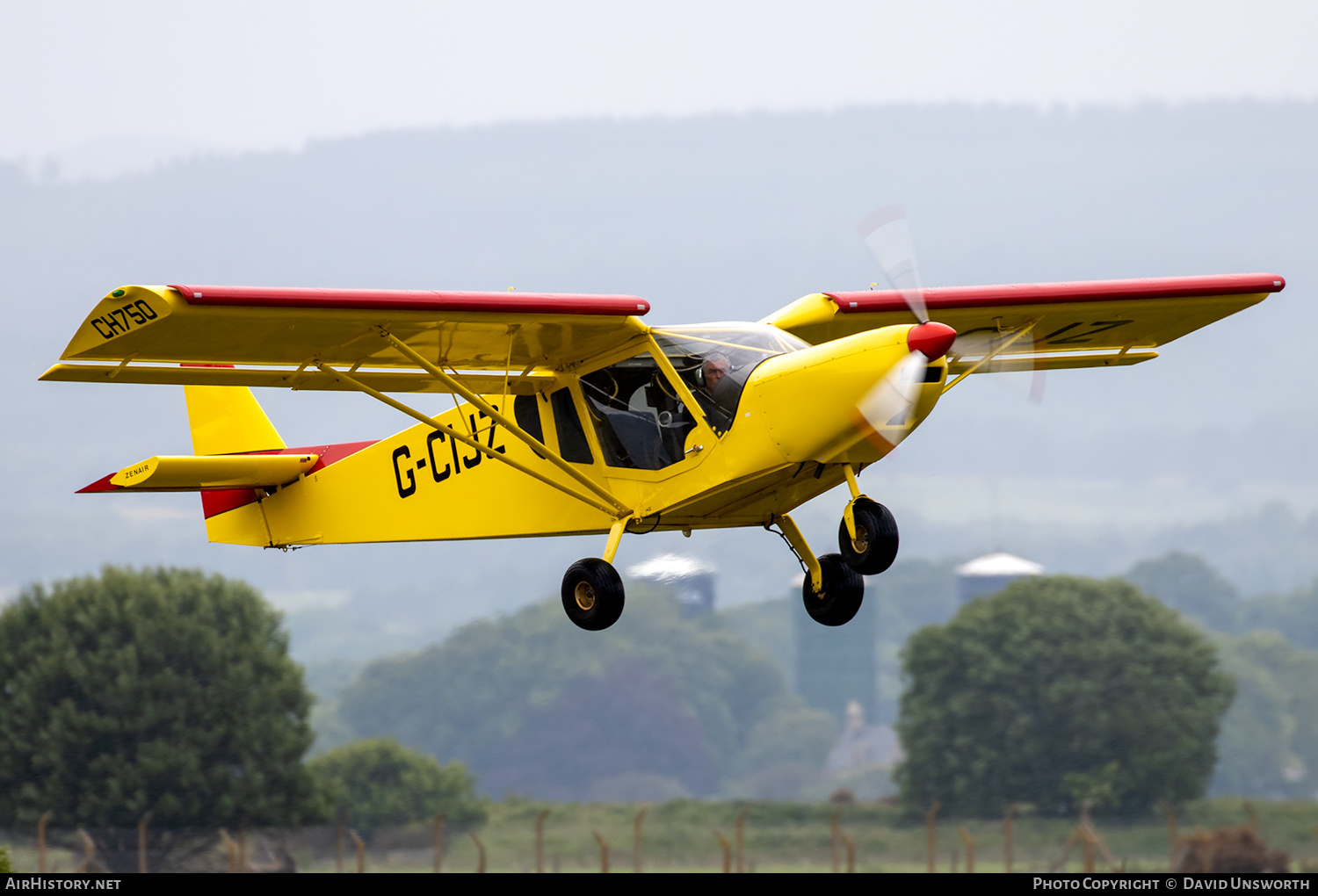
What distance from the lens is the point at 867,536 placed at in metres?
13.2

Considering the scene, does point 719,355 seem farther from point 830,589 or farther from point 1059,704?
point 1059,704

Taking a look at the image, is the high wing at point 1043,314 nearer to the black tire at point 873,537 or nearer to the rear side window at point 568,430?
the rear side window at point 568,430

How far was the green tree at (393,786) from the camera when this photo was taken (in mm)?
105312

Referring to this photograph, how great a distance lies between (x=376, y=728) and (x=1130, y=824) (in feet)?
360

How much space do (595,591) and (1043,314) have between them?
624cm

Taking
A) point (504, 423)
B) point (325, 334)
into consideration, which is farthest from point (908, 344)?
point (325, 334)

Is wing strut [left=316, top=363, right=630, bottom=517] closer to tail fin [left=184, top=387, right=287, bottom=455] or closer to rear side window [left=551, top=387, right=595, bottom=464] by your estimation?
rear side window [left=551, top=387, right=595, bottom=464]

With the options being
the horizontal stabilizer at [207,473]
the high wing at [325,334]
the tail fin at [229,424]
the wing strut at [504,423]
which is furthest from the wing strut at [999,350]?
the tail fin at [229,424]

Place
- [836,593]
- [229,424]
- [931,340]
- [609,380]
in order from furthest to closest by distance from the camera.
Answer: [229,424], [609,380], [836,593], [931,340]

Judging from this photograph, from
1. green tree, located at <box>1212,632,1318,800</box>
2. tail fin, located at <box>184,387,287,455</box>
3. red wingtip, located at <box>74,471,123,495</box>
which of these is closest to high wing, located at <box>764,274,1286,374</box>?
red wingtip, located at <box>74,471,123,495</box>

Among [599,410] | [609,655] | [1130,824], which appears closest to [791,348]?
[599,410]

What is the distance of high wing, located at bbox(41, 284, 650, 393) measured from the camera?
517 inches

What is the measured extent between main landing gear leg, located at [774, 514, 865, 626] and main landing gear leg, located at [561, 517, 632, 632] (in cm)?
176

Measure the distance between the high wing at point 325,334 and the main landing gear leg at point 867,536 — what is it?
9.26 ft
